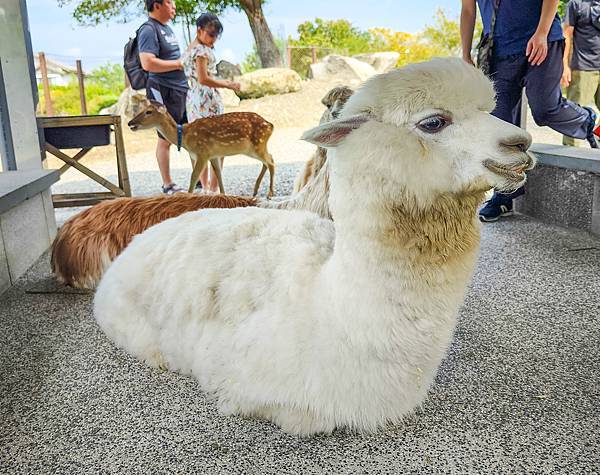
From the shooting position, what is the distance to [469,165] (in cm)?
126

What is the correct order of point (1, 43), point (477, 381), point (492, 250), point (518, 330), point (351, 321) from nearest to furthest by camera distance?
point (351, 321) → point (477, 381) → point (518, 330) → point (492, 250) → point (1, 43)

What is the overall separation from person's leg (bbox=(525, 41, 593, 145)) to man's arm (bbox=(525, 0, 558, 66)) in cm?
8

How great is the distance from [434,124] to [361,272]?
42cm

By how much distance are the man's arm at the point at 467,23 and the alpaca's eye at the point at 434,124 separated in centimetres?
274

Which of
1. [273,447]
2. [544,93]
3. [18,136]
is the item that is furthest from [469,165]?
[18,136]

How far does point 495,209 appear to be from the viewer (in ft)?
14.0

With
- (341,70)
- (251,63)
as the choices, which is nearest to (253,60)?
(251,63)

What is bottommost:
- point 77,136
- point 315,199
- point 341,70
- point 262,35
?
point 315,199

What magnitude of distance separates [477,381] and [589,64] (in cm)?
437

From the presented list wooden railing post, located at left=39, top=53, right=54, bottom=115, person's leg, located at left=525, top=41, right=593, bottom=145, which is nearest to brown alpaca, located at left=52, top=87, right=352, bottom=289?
person's leg, located at left=525, top=41, right=593, bottom=145

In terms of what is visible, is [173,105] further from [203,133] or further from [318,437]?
[318,437]

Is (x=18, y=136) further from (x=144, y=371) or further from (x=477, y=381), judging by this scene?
(x=477, y=381)

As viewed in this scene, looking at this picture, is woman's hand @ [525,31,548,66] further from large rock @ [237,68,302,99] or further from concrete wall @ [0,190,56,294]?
large rock @ [237,68,302,99]

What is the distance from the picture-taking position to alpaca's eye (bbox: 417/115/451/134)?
4.21ft
